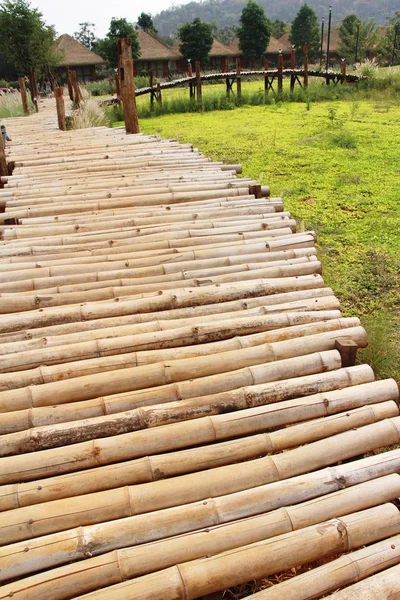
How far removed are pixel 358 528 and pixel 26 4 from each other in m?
27.0

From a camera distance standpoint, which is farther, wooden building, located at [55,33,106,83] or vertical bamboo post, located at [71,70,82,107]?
wooden building, located at [55,33,106,83]

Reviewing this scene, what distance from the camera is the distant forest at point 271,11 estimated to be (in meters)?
127

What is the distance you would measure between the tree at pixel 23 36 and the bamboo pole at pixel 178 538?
23966 mm

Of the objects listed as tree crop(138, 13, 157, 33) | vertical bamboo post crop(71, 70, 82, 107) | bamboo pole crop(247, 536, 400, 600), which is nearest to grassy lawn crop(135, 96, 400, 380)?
bamboo pole crop(247, 536, 400, 600)

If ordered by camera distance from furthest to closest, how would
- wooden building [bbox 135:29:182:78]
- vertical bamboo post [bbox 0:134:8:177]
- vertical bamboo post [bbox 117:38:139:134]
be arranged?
wooden building [bbox 135:29:182:78] < vertical bamboo post [bbox 117:38:139:134] < vertical bamboo post [bbox 0:134:8:177]

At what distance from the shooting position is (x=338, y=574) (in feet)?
5.79

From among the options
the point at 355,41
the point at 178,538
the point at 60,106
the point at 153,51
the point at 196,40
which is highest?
A: the point at 196,40

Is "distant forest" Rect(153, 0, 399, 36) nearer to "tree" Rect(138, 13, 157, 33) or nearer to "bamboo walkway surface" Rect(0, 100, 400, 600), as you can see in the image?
"tree" Rect(138, 13, 157, 33)

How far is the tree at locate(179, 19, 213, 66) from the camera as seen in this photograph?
35.5 metres

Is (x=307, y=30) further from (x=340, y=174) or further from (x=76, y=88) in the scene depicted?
(x=340, y=174)

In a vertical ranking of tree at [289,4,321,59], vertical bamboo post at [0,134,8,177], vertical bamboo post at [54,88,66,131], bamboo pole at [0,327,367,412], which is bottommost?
bamboo pole at [0,327,367,412]

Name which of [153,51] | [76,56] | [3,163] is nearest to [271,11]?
[153,51]

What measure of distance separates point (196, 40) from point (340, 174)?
31923mm

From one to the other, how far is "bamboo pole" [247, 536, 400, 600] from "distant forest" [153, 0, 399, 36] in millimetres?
136851
